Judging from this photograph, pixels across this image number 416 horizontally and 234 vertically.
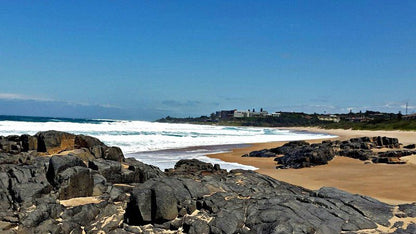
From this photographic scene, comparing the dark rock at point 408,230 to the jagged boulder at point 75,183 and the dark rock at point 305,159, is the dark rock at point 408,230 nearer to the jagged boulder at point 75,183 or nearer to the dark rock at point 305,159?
the jagged boulder at point 75,183

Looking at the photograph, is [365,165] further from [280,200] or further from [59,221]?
[59,221]

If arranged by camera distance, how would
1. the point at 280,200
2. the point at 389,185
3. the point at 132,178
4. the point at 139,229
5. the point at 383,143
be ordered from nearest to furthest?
the point at 139,229 < the point at 280,200 < the point at 132,178 < the point at 389,185 < the point at 383,143

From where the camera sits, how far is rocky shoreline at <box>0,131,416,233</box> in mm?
7969

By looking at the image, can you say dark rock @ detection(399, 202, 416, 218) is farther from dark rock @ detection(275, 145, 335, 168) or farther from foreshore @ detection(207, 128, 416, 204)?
dark rock @ detection(275, 145, 335, 168)

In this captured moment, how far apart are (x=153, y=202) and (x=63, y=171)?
3.01 meters

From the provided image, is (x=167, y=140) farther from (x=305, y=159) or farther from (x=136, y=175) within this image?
(x=136, y=175)

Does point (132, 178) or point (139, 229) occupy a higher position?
point (132, 178)

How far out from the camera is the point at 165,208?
8500 mm

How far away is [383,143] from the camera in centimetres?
3316

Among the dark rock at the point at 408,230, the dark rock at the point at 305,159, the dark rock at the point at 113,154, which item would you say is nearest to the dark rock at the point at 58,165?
the dark rock at the point at 113,154

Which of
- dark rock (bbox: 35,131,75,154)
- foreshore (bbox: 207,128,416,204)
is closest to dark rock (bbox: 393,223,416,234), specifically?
foreshore (bbox: 207,128,416,204)

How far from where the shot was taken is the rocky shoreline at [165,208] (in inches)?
314

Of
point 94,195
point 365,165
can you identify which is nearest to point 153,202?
point 94,195

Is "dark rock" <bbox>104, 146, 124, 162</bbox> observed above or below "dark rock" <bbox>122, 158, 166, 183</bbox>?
above
